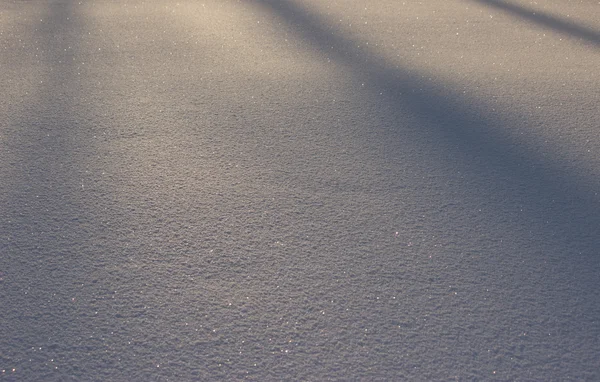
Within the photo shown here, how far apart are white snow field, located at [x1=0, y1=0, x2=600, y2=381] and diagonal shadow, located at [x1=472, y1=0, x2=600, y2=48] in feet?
0.79

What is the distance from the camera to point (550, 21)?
20.4ft

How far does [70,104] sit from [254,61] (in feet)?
4.92

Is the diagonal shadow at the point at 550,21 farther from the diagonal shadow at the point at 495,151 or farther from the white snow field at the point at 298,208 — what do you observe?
the diagonal shadow at the point at 495,151

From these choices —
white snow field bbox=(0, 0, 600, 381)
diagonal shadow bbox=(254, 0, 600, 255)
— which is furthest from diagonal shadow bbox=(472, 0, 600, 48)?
diagonal shadow bbox=(254, 0, 600, 255)

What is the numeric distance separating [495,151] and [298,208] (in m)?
1.32

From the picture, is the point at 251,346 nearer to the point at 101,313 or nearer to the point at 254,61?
the point at 101,313

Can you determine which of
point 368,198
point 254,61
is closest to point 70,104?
point 254,61

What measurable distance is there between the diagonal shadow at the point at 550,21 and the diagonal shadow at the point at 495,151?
1.92 metres

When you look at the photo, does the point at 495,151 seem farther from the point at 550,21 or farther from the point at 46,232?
the point at 550,21

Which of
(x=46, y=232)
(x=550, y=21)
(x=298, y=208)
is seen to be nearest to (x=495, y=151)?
(x=298, y=208)

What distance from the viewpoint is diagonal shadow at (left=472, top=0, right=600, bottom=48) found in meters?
5.80

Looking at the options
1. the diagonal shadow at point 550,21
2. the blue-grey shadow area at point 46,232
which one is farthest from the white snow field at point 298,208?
the diagonal shadow at point 550,21

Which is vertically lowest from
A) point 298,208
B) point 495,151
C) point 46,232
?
point 46,232

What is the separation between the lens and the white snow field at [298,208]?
7.53ft
